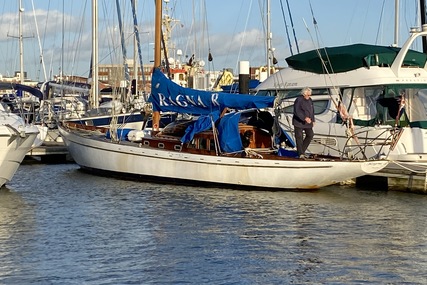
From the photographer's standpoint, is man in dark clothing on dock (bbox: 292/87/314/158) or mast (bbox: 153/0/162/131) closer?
man in dark clothing on dock (bbox: 292/87/314/158)

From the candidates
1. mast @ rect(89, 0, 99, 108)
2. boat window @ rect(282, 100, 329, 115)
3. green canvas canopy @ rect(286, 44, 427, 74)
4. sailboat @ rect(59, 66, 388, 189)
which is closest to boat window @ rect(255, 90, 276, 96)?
green canvas canopy @ rect(286, 44, 427, 74)

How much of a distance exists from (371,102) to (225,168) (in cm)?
465

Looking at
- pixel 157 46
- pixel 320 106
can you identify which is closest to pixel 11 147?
pixel 157 46

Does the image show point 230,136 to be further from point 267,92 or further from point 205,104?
point 267,92

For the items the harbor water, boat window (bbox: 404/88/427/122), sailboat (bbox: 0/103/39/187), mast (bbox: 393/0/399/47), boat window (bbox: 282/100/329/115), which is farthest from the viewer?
mast (bbox: 393/0/399/47)

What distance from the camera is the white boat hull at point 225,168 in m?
18.8

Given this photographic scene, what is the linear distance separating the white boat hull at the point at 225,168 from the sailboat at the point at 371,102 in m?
1.04

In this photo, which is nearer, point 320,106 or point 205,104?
point 205,104

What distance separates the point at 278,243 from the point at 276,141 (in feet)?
24.7

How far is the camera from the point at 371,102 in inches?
848

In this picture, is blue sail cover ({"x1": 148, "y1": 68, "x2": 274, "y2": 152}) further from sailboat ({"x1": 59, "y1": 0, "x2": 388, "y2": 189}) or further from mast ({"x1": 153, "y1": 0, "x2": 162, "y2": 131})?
mast ({"x1": 153, "y1": 0, "x2": 162, "y2": 131})

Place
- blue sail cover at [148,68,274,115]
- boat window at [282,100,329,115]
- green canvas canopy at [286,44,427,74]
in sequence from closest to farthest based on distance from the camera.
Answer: blue sail cover at [148,68,274,115], green canvas canopy at [286,44,427,74], boat window at [282,100,329,115]

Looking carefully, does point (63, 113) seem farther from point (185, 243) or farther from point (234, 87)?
point (185, 243)

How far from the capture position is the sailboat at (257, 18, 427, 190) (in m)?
19.9
